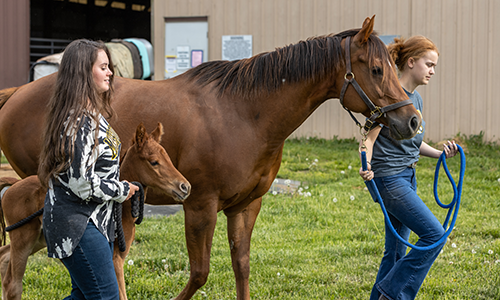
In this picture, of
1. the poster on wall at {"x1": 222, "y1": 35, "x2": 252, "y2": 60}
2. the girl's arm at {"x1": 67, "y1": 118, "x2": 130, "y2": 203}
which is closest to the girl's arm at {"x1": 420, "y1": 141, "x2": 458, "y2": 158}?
the girl's arm at {"x1": 67, "y1": 118, "x2": 130, "y2": 203}

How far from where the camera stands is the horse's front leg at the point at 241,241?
3.40 metres

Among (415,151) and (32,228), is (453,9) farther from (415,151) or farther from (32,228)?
(32,228)

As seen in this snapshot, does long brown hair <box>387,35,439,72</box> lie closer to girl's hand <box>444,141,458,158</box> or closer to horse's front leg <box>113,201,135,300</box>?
girl's hand <box>444,141,458,158</box>

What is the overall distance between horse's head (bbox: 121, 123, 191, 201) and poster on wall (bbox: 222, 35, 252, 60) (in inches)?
344

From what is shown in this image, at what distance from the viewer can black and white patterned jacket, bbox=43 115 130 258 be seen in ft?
6.77

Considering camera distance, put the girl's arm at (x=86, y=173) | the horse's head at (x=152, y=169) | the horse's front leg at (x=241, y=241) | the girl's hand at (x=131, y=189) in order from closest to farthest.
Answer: the girl's arm at (x=86, y=173) → the girl's hand at (x=131, y=189) → the horse's head at (x=152, y=169) → the horse's front leg at (x=241, y=241)

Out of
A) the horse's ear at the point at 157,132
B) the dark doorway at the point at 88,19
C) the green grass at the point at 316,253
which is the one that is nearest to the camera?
the horse's ear at the point at 157,132

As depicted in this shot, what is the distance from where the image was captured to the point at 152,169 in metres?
2.50

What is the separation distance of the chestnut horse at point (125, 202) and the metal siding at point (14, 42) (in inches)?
405

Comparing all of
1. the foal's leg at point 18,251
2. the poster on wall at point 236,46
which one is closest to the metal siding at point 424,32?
the poster on wall at point 236,46

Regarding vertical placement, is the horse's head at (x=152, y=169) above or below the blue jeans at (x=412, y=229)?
above

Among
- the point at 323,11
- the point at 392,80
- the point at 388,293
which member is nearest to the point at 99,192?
the point at 392,80

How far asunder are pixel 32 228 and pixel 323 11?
9132 millimetres

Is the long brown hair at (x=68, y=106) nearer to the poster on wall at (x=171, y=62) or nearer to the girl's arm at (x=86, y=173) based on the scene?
the girl's arm at (x=86, y=173)
